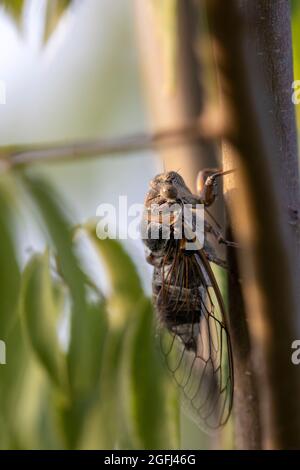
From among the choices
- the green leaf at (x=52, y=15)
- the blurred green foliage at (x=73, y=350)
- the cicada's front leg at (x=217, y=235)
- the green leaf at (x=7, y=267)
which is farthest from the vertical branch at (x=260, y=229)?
the green leaf at (x=7, y=267)

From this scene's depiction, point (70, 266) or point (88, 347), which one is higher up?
point (70, 266)

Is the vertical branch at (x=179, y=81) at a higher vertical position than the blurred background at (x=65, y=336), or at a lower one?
higher

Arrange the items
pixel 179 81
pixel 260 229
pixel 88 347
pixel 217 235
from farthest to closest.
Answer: pixel 179 81, pixel 88 347, pixel 217 235, pixel 260 229

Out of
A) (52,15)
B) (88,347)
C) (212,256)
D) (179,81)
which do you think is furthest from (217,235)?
(179,81)

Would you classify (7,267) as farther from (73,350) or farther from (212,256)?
(212,256)

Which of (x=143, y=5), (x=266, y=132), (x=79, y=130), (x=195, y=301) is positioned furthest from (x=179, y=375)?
(x=79, y=130)

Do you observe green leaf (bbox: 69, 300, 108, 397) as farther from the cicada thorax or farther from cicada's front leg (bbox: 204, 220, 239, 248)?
cicada's front leg (bbox: 204, 220, 239, 248)

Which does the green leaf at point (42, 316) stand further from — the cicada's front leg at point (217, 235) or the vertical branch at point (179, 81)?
the vertical branch at point (179, 81)

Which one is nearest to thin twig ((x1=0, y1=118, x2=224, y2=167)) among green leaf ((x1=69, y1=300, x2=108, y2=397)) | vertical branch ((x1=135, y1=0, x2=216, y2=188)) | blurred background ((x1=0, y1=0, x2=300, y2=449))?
blurred background ((x1=0, y1=0, x2=300, y2=449))
